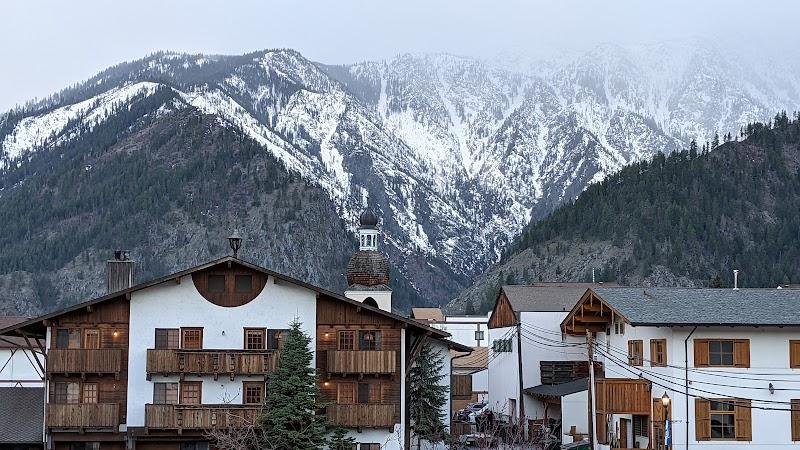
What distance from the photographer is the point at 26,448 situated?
2493 inches

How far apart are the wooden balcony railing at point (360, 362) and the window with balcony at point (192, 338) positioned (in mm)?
6034

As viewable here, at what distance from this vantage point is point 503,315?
101 m

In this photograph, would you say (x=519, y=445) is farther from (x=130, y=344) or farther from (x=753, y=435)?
(x=130, y=344)

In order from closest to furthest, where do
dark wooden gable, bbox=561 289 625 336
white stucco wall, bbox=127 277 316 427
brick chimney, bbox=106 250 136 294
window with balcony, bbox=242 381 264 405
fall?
1. white stucco wall, bbox=127 277 316 427
2. window with balcony, bbox=242 381 264 405
3. dark wooden gable, bbox=561 289 625 336
4. brick chimney, bbox=106 250 136 294

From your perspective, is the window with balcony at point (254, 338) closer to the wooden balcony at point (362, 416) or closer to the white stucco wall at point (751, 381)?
the wooden balcony at point (362, 416)

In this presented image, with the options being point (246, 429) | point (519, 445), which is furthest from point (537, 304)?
point (246, 429)

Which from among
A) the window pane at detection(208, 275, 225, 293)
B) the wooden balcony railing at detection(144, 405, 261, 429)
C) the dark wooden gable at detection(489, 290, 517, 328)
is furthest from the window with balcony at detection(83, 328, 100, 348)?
the dark wooden gable at detection(489, 290, 517, 328)

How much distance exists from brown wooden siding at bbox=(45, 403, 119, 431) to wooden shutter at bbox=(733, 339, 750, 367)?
28.4 meters

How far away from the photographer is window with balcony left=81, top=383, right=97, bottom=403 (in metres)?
61.5

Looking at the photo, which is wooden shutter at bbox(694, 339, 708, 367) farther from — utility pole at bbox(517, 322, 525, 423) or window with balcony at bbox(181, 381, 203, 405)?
window with balcony at bbox(181, 381, 203, 405)

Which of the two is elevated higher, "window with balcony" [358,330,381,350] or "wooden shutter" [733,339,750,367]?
"window with balcony" [358,330,381,350]

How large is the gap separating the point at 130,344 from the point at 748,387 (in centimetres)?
2836

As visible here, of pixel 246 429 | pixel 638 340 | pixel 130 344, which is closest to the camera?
pixel 246 429

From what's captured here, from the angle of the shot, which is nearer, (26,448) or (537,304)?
(26,448)
